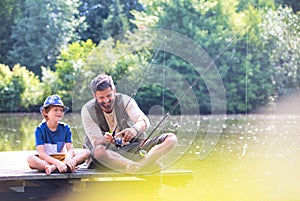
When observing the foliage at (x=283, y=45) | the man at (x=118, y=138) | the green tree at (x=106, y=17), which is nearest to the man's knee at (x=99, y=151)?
the man at (x=118, y=138)

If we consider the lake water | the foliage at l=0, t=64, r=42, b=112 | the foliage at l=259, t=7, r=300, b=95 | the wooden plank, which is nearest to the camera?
the wooden plank

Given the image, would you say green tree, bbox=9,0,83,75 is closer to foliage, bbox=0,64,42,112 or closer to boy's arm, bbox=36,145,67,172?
foliage, bbox=0,64,42,112

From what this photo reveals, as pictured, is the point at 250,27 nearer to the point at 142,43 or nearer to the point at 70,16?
the point at 142,43

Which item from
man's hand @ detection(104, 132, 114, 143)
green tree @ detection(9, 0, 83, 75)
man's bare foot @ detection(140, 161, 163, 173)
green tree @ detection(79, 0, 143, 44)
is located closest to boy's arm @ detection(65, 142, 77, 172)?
man's hand @ detection(104, 132, 114, 143)

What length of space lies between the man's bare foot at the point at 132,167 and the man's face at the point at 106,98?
0.52 metres

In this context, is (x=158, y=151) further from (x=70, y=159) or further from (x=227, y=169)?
(x=227, y=169)

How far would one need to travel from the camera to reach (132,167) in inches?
226

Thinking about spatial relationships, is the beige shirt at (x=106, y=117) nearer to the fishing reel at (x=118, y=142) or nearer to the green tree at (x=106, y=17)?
the fishing reel at (x=118, y=142)

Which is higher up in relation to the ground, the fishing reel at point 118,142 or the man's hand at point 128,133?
the man's hand at point 128,133

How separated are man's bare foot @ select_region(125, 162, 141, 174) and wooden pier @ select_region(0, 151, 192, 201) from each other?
0.06 metres

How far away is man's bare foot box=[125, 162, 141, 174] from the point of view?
5.74 metres

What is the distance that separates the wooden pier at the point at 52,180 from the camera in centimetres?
566

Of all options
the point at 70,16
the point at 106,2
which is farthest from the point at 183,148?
the point at 106,2

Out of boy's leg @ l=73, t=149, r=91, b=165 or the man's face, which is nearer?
the man's face
